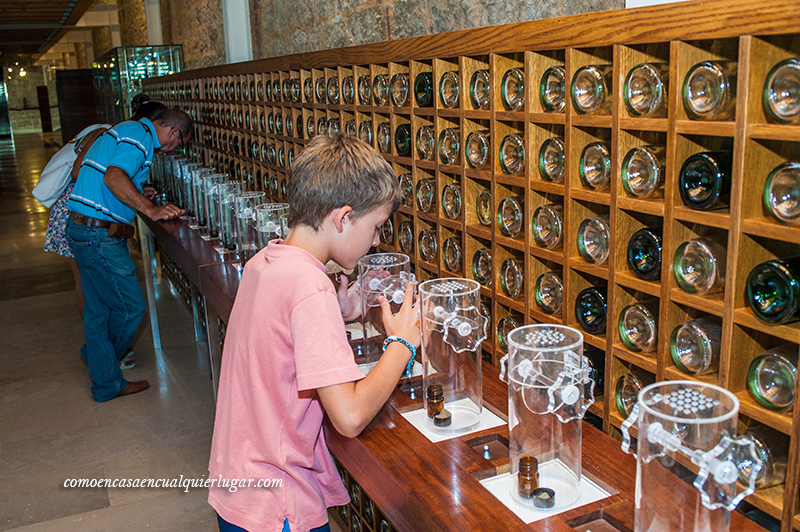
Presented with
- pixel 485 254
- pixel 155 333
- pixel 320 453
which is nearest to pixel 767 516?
pixel 320 453

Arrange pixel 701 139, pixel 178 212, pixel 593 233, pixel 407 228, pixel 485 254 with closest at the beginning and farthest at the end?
pixel 701 139 < pixel 593 233 < pixel 485 254 < pixel 407 228 < pixel 178 212

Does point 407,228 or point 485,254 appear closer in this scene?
point 485,254

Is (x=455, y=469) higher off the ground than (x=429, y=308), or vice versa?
(x=429, y=308)

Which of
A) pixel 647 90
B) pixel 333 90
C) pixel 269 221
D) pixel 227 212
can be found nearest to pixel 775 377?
pixel 647 90

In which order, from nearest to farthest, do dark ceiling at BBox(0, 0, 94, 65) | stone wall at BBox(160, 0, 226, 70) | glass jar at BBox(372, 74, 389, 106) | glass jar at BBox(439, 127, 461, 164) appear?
glass jar at BBox(439, 127, 461, 164), glass jar at BBox(372, 74, 389, 106), stone wall at BBox(160, 0, 226, 70), dark ceiling at BBox(0, 0, 94, 65)

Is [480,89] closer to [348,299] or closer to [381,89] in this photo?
[381,89]

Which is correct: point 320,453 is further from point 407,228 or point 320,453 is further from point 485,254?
point 407,228

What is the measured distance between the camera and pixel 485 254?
242cm

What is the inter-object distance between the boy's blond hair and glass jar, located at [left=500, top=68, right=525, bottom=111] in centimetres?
59

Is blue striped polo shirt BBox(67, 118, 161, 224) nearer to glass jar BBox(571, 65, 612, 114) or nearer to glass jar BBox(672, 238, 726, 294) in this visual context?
glass jar BBox(571, 65, 612, 114)

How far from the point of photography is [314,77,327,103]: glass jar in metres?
3.38

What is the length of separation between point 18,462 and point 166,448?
0.75 metres

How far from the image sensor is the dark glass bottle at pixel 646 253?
66.2 inches

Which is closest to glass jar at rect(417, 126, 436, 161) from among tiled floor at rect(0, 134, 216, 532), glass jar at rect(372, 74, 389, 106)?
glass jar at rect(372, 74, 389, 106)
